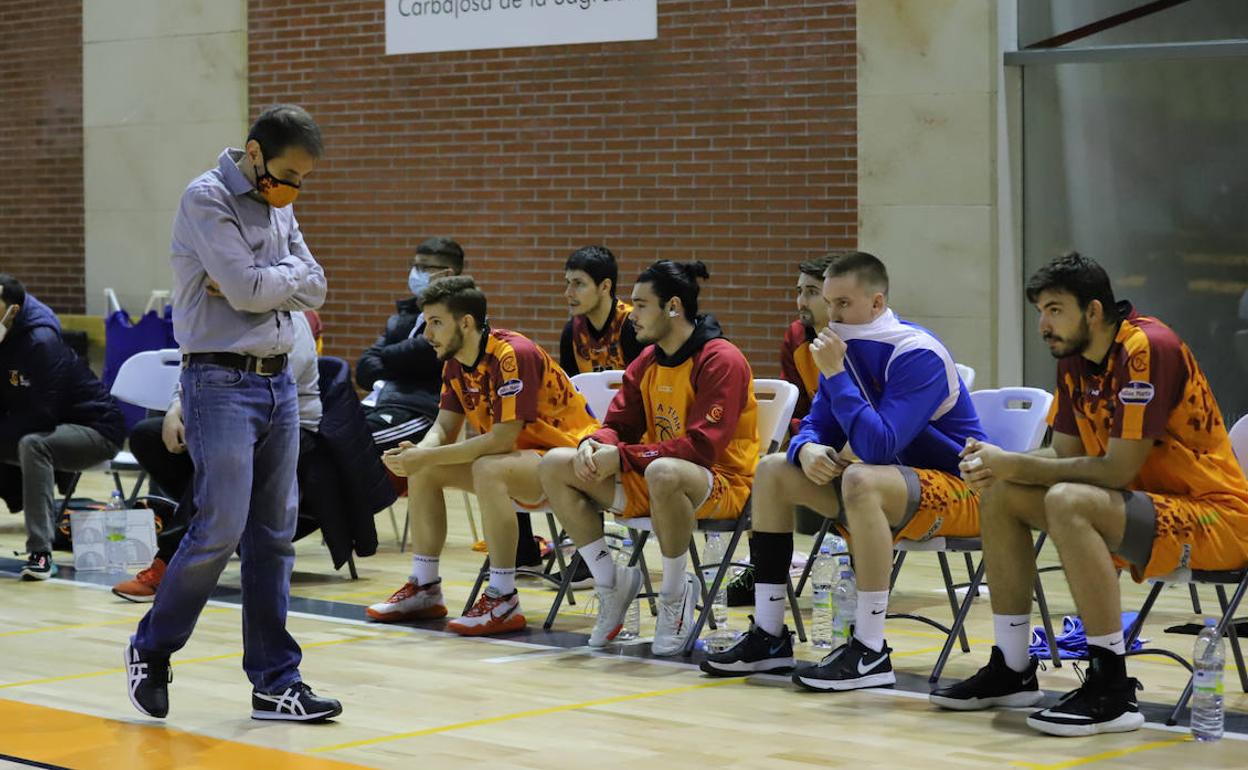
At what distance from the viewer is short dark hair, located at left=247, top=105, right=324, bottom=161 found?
4.54 meters

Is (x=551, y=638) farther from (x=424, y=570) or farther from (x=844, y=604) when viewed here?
(x=844, y=604)

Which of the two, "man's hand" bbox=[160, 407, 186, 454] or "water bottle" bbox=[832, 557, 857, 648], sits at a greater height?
"man's hand" bbox=[160, 407, 186, 454]

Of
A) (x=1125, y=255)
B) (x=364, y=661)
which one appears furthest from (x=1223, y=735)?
(x=1125, y=255)

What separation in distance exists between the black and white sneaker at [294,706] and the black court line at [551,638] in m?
1.31

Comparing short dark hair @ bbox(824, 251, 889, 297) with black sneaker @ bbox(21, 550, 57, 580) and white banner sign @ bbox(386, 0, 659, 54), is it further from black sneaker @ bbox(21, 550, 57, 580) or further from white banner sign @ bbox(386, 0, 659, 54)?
white banner sign @ bbox(386, 0, 659, 54)

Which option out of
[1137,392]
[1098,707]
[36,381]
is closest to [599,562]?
[1098,707]

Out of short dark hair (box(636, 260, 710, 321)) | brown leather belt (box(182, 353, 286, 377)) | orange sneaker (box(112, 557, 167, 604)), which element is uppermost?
short dark hair (box(636, 260, 710, 321))

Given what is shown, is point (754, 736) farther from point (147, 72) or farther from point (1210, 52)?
point (147, 72)

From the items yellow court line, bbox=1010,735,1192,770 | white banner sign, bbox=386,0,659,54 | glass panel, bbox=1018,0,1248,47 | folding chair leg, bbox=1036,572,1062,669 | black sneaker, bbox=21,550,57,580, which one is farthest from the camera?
white banner sign, bbox=386,0,659,54

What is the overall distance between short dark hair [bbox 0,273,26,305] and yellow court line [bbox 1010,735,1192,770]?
5.10m

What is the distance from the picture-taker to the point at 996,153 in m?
9.16

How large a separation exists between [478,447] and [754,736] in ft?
6.88

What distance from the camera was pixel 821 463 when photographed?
5.22 meters

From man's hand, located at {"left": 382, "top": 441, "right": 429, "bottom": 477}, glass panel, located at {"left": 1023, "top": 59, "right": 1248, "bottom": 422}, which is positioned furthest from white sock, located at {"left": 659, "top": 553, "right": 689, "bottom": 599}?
glass panel, located at {"left": 1023, "top": 59, "right": 1248, "bottom": 422}
